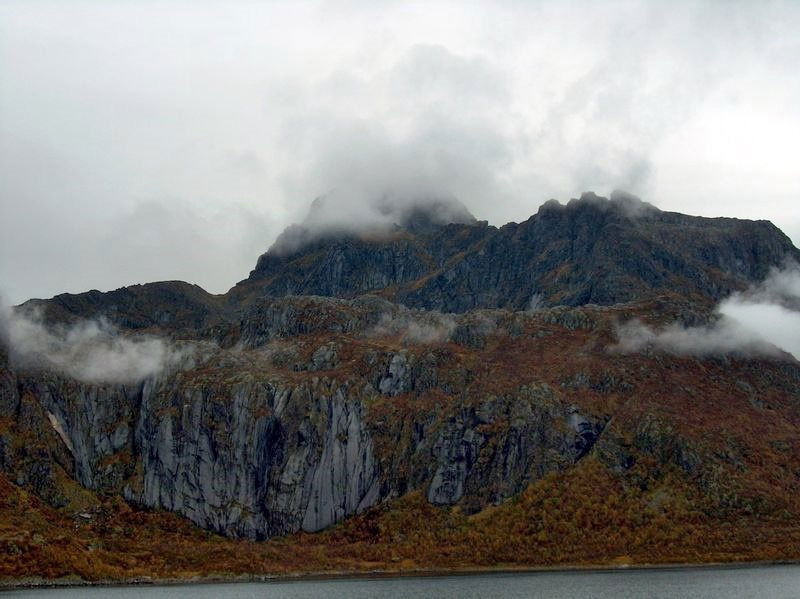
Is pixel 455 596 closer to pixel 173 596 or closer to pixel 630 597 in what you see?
pixel 630 597

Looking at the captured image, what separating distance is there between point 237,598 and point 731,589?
334ft

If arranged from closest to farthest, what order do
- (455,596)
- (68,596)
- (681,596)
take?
(681,596), (455,596), (68,596)

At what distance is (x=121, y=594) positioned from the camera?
198 meters

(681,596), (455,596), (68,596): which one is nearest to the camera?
(681,596)

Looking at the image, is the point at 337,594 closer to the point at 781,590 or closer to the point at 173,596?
the point at 173,596

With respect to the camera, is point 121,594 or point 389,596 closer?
point 389,596

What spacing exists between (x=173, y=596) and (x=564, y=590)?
8587 cm

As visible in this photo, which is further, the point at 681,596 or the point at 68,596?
the point at 68,596

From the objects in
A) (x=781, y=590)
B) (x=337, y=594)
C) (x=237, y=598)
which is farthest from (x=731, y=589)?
(x=237, y=598)

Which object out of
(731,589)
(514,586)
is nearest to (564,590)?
(514,586)

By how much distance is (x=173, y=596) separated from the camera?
194000 millimetres

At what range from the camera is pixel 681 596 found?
161m

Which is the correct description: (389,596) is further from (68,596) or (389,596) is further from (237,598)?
(68,596)

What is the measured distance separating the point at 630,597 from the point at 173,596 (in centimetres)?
9934
